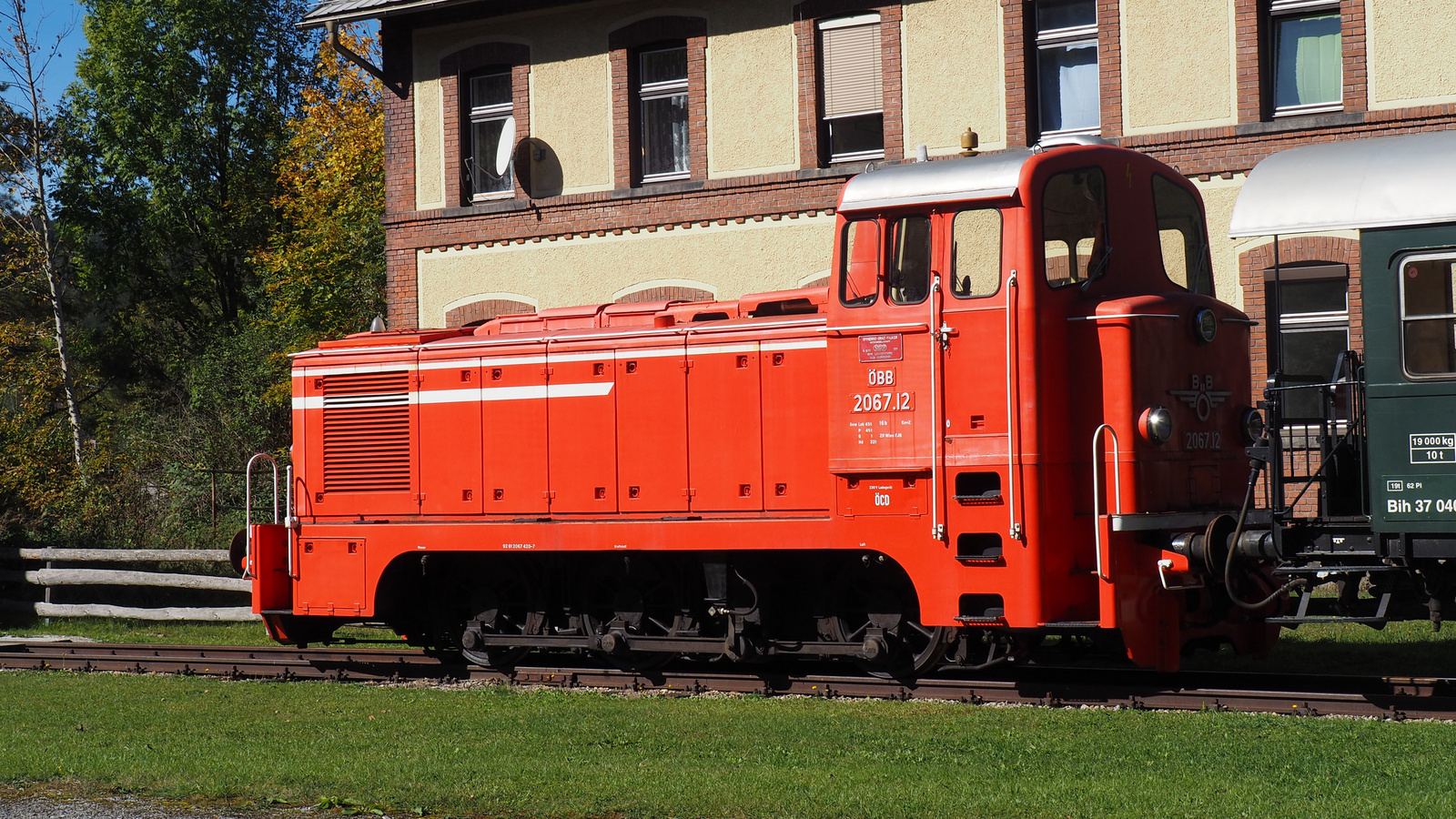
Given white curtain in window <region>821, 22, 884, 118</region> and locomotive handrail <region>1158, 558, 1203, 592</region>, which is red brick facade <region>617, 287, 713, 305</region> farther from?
locomotive handrail <region>1158, 558, 1203, 592</region>

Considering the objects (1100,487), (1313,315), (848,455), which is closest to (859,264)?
(848,455)

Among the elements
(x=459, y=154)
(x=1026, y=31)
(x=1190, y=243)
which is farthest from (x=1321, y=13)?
(x=459, y=154)

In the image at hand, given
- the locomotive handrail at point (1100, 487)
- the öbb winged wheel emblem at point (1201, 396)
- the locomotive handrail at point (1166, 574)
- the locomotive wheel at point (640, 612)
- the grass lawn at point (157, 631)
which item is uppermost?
the öbb winged wheel emblem at point (1201, 396)

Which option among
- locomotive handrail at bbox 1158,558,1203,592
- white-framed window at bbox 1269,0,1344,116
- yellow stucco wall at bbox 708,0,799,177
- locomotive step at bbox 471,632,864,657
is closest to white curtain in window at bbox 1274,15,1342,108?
white-framed window at bbox 1269,0,1344,116

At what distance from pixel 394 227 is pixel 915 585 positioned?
40.7 feet

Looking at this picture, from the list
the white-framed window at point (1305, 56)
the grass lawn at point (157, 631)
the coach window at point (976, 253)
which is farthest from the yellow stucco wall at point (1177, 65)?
the grass lawn at point (157, 631)

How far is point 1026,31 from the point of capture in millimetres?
16406

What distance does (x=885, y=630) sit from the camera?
10.2m

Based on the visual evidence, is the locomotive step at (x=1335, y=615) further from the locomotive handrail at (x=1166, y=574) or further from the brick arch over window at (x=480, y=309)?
the brick arch over window at (x=480, y=309)

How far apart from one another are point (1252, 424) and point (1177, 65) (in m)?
7.20

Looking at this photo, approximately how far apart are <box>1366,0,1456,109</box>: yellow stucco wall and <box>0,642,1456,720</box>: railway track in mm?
7565

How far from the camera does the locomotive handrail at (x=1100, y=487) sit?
898cm

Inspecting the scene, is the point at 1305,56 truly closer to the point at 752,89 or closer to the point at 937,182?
the point at 752,89

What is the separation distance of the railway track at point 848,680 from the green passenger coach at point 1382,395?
0.67m
